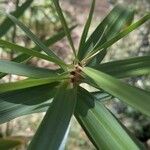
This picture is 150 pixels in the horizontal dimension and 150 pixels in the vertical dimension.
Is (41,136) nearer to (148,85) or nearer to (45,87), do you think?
(45,87)

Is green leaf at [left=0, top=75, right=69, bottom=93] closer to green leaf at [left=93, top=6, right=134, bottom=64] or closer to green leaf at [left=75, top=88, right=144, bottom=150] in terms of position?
green leaf at [left=75, top=88, right=144, bottom=150]

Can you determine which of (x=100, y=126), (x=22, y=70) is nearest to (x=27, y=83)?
(x=22, y=70)

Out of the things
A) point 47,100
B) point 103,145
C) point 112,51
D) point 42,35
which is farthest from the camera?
point 42,35

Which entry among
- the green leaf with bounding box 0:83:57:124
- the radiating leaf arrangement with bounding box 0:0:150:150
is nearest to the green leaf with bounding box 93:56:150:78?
the radiating leaf arrangement with bounding box 0:0:150:150

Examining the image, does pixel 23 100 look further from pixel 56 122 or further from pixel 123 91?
pixel 123 91

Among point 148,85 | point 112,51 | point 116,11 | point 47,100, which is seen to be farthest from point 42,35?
point 47,100

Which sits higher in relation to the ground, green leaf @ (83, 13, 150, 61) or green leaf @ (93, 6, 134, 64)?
green leaf @ (93, 6, 134, 64)

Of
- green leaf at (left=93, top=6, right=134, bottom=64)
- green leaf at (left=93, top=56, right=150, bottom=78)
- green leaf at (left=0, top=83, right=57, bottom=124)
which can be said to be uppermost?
green leaf at (left=93, top=6, right=134, bottom=64)
